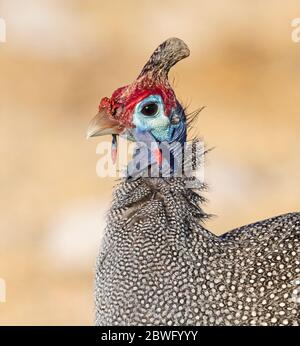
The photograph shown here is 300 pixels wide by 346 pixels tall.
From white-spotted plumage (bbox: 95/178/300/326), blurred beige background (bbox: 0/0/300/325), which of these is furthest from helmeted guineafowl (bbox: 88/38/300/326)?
blurred beige background (bbox: 0/0/300/325)

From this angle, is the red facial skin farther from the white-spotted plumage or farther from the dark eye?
the white-spotted plumage

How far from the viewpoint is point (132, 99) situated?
553 centimetres

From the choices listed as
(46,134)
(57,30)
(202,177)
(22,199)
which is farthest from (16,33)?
(202,177)

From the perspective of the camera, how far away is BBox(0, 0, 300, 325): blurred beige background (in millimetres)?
8603

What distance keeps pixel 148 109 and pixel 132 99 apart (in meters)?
0.08

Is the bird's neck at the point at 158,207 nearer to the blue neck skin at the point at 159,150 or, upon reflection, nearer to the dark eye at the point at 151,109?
the blue neck skin at the point at 159,150

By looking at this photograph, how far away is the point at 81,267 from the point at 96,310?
3.02 m

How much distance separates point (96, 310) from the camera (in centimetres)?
550

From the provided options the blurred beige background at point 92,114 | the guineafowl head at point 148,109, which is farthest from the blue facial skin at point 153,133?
the blurred beige background at point 92,114

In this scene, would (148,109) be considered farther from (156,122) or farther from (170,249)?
(170,249)

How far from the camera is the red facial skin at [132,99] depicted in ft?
18.1

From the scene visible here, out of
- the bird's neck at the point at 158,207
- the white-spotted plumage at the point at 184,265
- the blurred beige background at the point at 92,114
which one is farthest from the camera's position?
the blurred beige background at the point at 92,114
